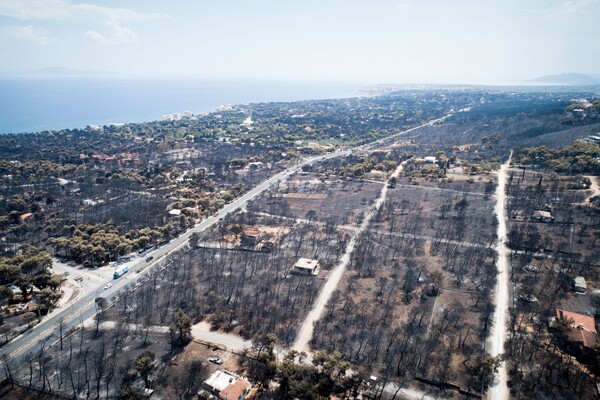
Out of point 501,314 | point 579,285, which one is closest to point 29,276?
point 501,314

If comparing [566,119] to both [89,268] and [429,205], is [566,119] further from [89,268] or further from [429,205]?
[89,268]

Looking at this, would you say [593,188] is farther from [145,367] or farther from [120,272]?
[120,272]

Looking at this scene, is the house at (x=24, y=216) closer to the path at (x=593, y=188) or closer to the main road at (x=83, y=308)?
the main road at (x=83, y=308)

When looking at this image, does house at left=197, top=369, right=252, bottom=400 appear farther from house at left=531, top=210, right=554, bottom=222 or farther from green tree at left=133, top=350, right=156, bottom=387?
house at left=531, top=210, right=554, bottom=222

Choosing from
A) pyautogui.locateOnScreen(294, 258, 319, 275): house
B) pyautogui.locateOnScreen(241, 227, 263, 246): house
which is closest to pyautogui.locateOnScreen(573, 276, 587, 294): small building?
pyautogui.locateOnScreen(294, 258, 319, 275): house

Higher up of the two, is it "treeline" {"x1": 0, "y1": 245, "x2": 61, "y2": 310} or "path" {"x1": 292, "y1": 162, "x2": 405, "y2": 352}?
"treeline" {"x1": 0, "y1": 245, "x2": 61, "y2": 310}

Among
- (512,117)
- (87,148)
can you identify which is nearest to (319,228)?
(87,148)
